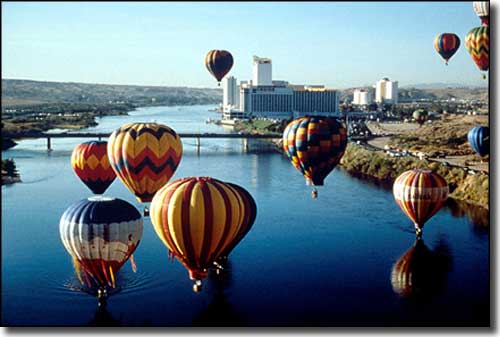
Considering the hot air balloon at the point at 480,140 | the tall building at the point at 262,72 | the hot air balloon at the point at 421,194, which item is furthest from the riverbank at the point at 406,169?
the tall building at the point at 262,72

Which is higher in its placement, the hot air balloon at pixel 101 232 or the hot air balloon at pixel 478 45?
the hot air balloon at pixel 478 45

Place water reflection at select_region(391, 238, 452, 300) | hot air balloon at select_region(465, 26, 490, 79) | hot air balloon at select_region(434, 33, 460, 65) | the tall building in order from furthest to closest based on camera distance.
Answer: the tall building
hot air balloon at select_region(434, 33, 460, 65)
hot air balloon at select_region(465, 26, 490, 79)
water reflection at select_region(391, 238, 452, 300)

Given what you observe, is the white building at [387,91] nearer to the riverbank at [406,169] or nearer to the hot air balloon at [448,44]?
the riverbank at [406,169]

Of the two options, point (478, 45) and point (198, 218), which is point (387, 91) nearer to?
point (478, 45)

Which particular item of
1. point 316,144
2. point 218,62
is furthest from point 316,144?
point 218,62

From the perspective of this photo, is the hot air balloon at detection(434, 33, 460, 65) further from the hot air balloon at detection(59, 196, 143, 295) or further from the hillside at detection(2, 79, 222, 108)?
the hillside at detection(2, 79, 222, 108)

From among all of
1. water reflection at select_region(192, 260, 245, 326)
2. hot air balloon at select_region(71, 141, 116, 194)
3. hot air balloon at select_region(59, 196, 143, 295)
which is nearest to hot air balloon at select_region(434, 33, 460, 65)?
hot air balloon at select_region(71, 141, 116, 194)

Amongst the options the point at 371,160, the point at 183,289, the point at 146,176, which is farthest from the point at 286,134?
the point at 371,160
